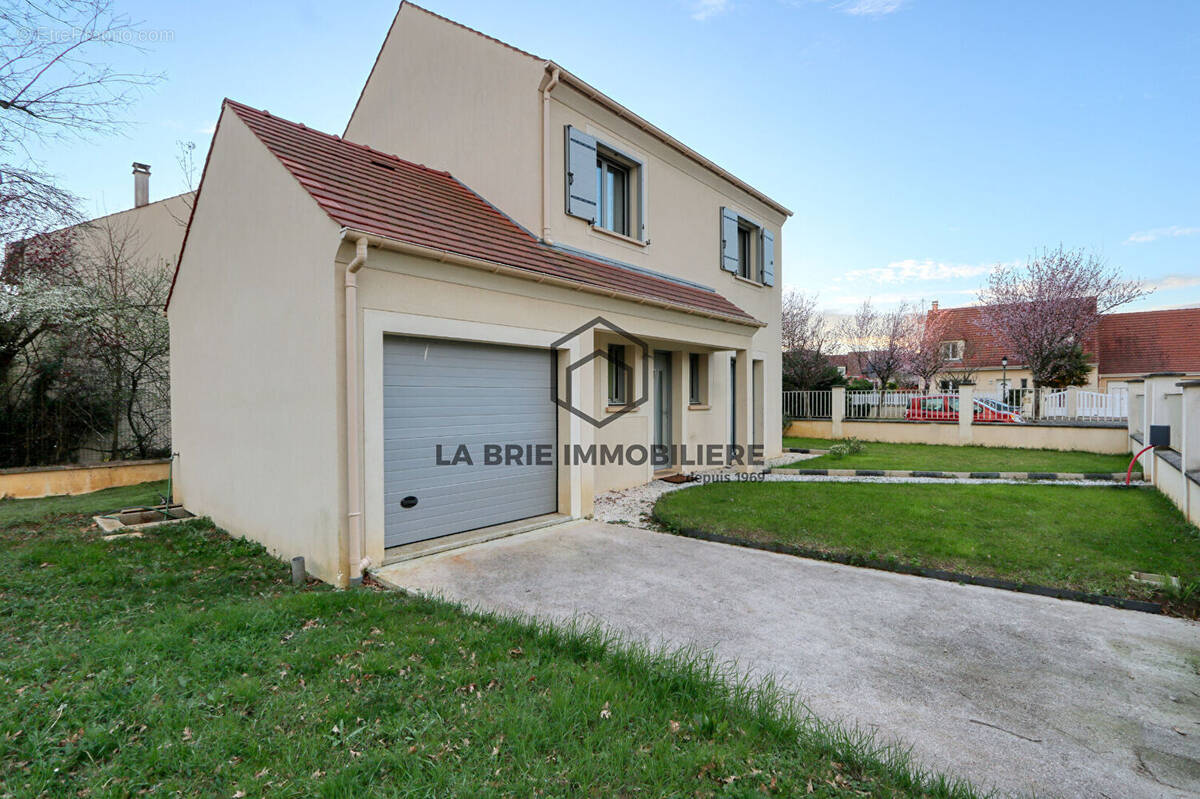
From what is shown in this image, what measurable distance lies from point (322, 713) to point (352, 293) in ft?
11.5

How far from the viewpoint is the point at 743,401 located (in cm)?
1166

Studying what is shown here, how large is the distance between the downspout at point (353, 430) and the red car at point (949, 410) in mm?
16757

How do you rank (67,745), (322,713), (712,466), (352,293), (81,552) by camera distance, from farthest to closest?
(712,466) → (81,552) → (352,293) → (322,713) → (67,745)

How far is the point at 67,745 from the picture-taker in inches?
96.0

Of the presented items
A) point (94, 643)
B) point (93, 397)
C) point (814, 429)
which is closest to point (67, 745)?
point (94, 643)

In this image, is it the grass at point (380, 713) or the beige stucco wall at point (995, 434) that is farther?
the beige stucco wall at point (995, 434)

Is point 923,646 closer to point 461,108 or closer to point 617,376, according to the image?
point 617,376

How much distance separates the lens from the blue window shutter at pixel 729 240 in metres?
11.9

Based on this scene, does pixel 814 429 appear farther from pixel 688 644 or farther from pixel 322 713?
pixel 322 713

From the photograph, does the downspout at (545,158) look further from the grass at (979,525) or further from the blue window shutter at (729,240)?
the blue window shutter at (729,240)

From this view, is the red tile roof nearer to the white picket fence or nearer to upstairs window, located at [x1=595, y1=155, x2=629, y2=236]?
the white picket fence

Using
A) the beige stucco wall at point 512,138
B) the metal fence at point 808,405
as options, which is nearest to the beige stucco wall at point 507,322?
the beige stucco wall at point 512,138

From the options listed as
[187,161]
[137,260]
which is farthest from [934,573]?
[187,161]

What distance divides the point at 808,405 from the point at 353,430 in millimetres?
17430
